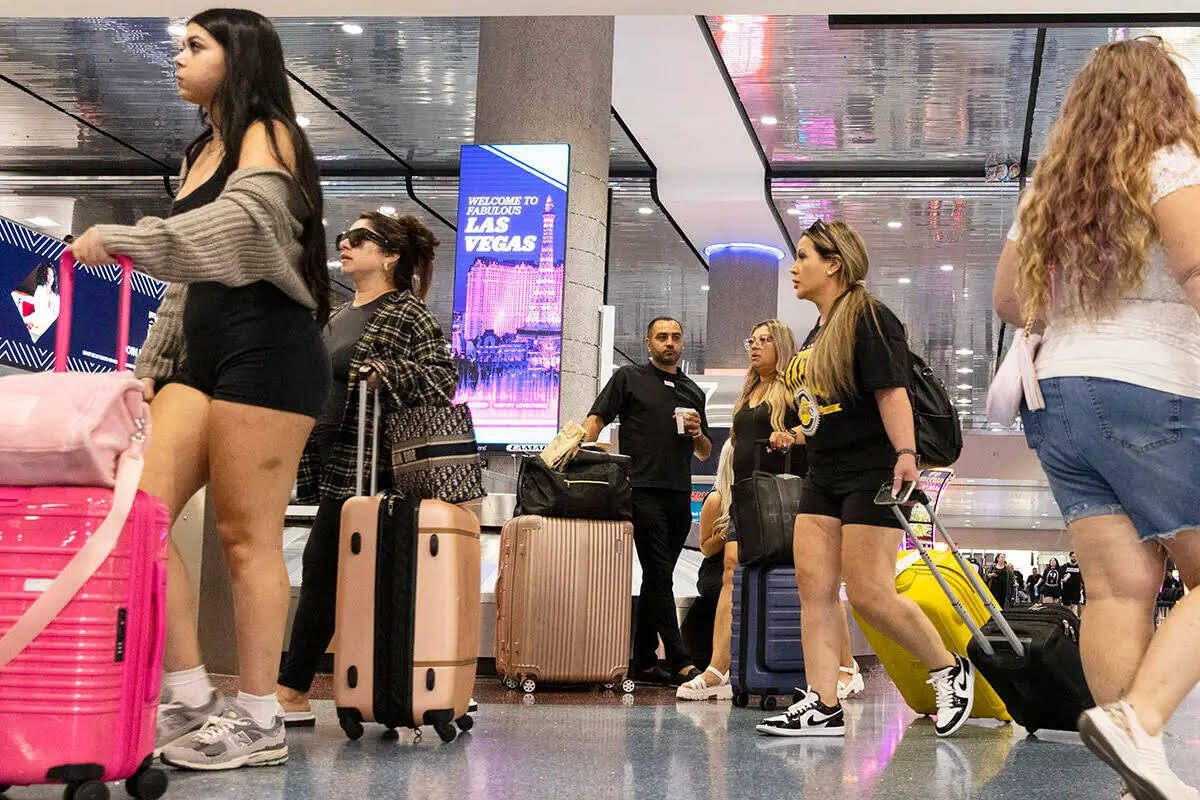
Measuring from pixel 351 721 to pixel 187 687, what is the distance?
616 millimetres

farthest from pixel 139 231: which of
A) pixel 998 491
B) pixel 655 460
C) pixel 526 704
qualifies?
pixel 998 491

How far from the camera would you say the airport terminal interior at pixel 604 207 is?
129 inches

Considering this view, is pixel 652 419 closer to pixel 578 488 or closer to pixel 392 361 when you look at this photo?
pixel 578 488

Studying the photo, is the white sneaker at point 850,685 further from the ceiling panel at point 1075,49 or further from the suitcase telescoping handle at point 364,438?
the ceiling panel at point 1075,49

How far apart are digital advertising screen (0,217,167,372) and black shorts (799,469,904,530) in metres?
4.68

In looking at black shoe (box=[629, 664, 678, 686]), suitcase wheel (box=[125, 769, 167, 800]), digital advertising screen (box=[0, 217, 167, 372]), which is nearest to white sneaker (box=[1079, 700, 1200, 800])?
suitcase wheel (box=[125, 769, 167, 800])

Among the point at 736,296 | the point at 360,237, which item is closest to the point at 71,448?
the point at 360,237

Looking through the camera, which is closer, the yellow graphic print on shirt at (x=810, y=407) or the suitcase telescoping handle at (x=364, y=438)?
the suitcase telescoping handle at (x=364, y=438)

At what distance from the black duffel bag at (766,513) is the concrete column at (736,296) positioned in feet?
42.2

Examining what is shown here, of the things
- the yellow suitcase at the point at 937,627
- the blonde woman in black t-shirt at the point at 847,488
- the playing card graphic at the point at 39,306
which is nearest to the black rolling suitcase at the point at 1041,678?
the blonde woman in black t-shirt at the point at 847,488

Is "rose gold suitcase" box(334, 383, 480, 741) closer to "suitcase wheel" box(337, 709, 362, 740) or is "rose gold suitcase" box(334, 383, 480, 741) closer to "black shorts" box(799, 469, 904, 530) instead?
"suitcase wheel" box(337, 709, 362, 740)

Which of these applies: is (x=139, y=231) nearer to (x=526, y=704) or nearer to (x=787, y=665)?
(x=526, y=704)

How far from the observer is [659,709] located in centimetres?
476

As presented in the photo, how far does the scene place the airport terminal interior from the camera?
329 centimetres
